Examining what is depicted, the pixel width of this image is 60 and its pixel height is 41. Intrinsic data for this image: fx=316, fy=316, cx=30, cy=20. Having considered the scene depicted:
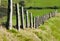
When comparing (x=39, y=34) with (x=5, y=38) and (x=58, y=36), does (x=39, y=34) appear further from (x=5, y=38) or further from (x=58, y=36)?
(x=5, y=38)

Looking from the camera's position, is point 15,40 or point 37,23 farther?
point 37,23

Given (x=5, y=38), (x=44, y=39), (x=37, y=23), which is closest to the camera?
(x=5, y=38)

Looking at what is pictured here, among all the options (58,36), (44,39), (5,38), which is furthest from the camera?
(58,36)

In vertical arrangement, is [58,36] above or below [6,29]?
below

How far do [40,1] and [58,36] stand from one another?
69783 millimetres

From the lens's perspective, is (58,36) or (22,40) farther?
(58,36)

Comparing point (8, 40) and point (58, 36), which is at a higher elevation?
point (8, 40)

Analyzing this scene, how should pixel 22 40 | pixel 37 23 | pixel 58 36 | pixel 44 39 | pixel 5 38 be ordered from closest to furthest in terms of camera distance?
1. pixel 5 38
2. pixel 22 40
3. pixel 44 39
4. pixel 58 36
5. pixel 37 23

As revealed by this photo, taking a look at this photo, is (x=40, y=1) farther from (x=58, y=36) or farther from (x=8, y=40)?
(x=8, y=40)

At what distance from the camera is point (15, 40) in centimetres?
1938

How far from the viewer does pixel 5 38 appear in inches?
726

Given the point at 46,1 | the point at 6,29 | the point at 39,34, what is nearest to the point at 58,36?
the point at 39,34

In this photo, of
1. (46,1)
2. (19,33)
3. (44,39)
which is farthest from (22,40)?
(46,1)

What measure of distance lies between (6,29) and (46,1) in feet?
256
